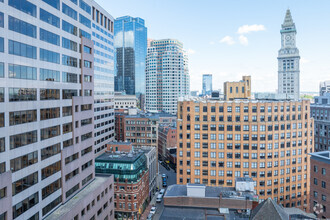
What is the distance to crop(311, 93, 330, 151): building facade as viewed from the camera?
5305 inches

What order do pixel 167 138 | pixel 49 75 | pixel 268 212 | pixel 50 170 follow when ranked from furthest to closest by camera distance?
pixel 167 138 < pixel 50 170 < pixel 49 75 < pixel 268 212

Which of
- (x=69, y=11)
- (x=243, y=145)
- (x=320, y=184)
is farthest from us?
(x=243, y=145)

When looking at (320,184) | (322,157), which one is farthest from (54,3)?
(320,184)

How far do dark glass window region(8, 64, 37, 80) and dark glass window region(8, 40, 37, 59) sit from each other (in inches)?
76.2

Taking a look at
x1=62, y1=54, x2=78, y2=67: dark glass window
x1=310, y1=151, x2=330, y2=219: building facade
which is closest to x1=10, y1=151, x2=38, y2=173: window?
x1=62, y1=54, x2=78, y2=67: dark glass window

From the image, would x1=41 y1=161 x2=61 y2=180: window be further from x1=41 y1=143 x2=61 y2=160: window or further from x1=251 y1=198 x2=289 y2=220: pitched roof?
x1=251 y1=198 x2=289 y2=220: pitched roof

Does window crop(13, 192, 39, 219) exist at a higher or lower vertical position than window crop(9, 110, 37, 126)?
lower

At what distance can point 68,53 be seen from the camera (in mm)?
56281

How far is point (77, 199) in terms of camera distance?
55.7 m

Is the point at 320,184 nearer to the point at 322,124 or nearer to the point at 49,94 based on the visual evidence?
the point at 49,94

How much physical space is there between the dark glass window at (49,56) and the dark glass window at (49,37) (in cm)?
194

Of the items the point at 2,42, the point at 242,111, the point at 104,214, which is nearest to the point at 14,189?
the point at 2,42

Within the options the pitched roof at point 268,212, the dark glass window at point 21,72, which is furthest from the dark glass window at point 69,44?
the pitched roof at point 268,212

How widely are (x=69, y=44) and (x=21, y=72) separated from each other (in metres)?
17.1
